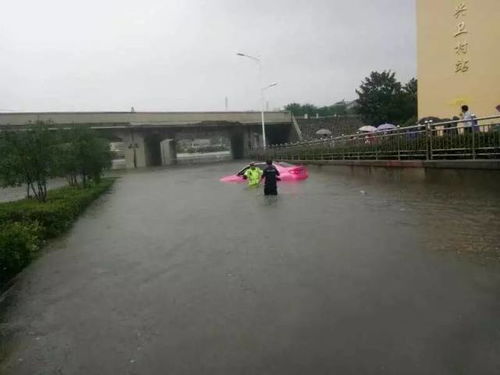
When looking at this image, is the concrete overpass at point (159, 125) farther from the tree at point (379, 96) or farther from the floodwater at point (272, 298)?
the floodwater at point (272, 298)

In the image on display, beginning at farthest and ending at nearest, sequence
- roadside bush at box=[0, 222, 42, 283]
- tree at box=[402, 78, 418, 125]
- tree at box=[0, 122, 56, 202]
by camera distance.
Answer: tree at box=[402, 78, 418, 125], tree at box=[0, 122, 56, 202], roadside bush at box=[0, 222, 42, 283]

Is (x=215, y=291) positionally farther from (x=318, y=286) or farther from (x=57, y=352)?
(x=57, y=352)

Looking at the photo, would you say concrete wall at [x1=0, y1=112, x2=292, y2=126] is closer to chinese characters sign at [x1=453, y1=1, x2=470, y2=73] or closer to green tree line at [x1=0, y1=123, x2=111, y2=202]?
green tree line at [x1=0, y1=123, x2=111, y2=202]

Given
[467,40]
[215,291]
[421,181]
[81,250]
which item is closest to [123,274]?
[215,291]

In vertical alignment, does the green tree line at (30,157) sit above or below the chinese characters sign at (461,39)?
below

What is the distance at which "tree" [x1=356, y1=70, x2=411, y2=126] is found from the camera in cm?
5188

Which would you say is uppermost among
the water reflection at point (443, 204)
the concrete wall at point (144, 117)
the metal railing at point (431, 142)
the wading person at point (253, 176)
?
the concrete wall at point (144, 117)

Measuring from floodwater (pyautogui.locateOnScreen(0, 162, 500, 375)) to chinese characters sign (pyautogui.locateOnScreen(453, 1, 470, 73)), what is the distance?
14.6 metres

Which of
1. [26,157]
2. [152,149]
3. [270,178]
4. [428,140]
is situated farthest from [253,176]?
[152,149]

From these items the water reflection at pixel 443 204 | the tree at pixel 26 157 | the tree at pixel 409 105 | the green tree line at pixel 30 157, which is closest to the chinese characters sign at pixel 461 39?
the water reflection at pixel 443 204

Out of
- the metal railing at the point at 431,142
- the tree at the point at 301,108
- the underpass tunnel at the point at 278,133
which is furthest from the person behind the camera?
the tree at the point at 301,108

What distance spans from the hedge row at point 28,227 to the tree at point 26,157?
47.3 inches

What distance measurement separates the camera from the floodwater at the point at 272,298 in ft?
13.6

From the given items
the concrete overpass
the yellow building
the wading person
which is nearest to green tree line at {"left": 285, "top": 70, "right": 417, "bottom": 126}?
the concrete overpass
